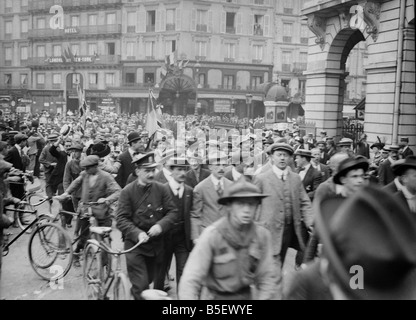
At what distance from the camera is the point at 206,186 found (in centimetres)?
623

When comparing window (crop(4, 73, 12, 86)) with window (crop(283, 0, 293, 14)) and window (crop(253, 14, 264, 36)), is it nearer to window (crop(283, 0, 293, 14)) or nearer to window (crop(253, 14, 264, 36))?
window (crop(253, 14, 264, 36))

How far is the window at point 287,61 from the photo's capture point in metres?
52.2

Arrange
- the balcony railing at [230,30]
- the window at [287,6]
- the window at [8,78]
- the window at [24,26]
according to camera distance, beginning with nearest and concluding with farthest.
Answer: the balcony railing at [230,30] → the window at [287,6] → the window at [24,26] → the window at [8,78]

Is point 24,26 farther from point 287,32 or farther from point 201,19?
point 287,32

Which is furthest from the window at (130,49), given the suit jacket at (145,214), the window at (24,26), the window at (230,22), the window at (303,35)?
the suit jacket at (145,214)

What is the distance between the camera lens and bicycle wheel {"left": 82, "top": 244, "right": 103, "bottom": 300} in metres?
5.94

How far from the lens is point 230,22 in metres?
49.8

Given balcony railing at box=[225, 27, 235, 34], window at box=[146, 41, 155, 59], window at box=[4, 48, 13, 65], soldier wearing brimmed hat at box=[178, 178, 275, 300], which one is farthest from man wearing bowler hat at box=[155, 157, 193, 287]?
window at box=[4, 48, 13, 65]

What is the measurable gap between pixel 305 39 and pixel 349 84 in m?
6.86

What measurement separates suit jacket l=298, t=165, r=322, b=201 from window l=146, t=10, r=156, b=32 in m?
44.8

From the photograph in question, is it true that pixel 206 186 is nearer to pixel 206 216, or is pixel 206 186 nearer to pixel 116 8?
pixel 206 216

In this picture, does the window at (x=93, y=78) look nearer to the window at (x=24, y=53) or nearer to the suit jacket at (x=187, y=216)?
the window at (x=24, y=53)

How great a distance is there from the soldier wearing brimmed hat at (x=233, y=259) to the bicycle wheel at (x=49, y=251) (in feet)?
13.3
